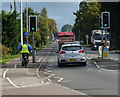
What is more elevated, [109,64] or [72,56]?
[72,56]

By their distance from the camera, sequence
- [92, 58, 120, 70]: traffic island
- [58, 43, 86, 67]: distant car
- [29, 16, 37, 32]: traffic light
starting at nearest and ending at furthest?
[92, 58, 120, 70]: traffic island → [58, 43, 86, 67]: distant car → [29, 16, 37, 32]: traffic light

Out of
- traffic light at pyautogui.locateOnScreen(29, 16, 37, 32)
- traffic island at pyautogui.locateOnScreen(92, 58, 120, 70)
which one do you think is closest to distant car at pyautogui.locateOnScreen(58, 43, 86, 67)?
traffic island at pyautogui.locateOnScreen(92, 58, 120, 70)

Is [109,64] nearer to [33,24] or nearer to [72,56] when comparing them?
[72,56]

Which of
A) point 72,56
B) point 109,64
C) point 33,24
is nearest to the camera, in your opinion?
point 72,56

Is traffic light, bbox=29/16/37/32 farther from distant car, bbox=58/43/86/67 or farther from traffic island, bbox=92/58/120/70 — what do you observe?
traffic island, bbox=92/58/120/70

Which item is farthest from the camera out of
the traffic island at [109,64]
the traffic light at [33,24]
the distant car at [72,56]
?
the traffic light at [33,24]

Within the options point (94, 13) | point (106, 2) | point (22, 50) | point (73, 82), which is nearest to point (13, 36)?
point (106, 2)

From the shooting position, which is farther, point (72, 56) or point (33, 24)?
point (33, 24)

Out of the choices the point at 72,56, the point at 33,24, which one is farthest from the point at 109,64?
the point at 33,24

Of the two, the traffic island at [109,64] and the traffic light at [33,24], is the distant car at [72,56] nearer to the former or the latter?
the traffic island at [109,64]

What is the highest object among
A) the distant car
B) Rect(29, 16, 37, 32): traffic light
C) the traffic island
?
Rect(29, 16, 37, 32): traffic light

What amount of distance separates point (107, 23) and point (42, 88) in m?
14.2

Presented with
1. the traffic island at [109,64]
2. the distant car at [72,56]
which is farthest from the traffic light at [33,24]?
the traffic island at [109,64]

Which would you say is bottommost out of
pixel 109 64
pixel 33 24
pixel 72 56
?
pixel 109 64
